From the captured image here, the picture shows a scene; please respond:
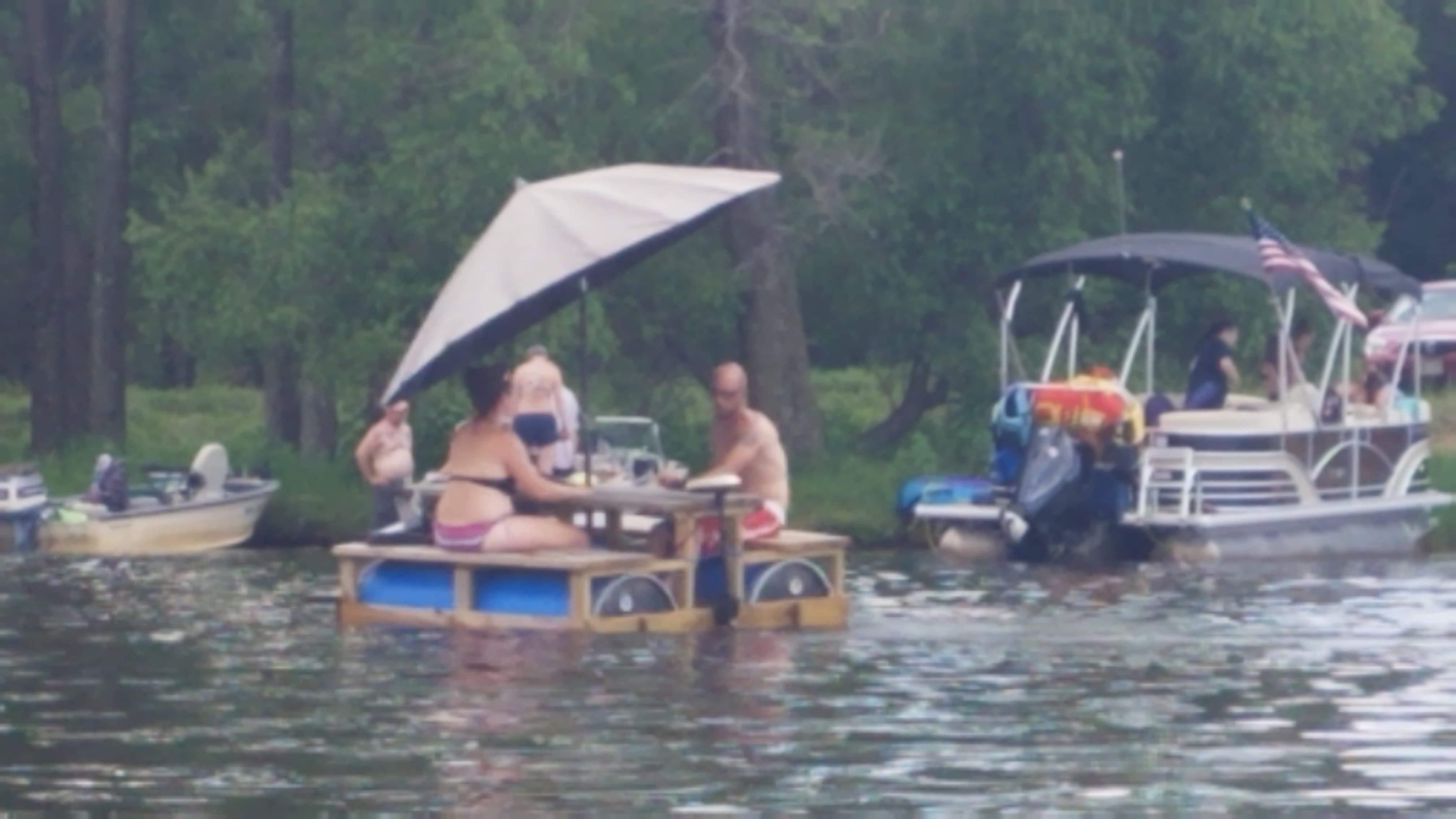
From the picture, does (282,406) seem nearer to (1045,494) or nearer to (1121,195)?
(1121,195)

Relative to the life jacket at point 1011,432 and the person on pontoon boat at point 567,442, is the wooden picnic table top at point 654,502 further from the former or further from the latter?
the life jacket at point 1011,432

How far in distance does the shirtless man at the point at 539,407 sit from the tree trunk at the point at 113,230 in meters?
14.2

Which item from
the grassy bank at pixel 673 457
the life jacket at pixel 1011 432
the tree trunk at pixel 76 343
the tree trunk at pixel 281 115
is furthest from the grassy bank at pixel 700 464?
the life jacket at pixel 1011 432

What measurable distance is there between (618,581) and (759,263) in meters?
14.1

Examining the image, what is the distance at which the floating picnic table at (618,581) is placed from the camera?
1853cm

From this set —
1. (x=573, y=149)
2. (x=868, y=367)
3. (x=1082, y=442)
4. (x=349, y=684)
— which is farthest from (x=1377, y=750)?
(x=868, y=367)

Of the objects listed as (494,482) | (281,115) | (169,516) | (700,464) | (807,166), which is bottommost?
(169,516)

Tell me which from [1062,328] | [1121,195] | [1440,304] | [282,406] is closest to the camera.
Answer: [1062,328]

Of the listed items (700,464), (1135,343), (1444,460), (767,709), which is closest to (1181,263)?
(1135,343)

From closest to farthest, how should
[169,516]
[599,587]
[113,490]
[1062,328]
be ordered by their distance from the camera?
1. [599,587]
2. [1062,328]
3. [113,490]
4. [169,516]

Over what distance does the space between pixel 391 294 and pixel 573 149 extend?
2339mm

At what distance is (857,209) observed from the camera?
1310 inches

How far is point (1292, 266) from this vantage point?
2630 centimetres

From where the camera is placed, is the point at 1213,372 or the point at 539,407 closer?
the point at 539,407
